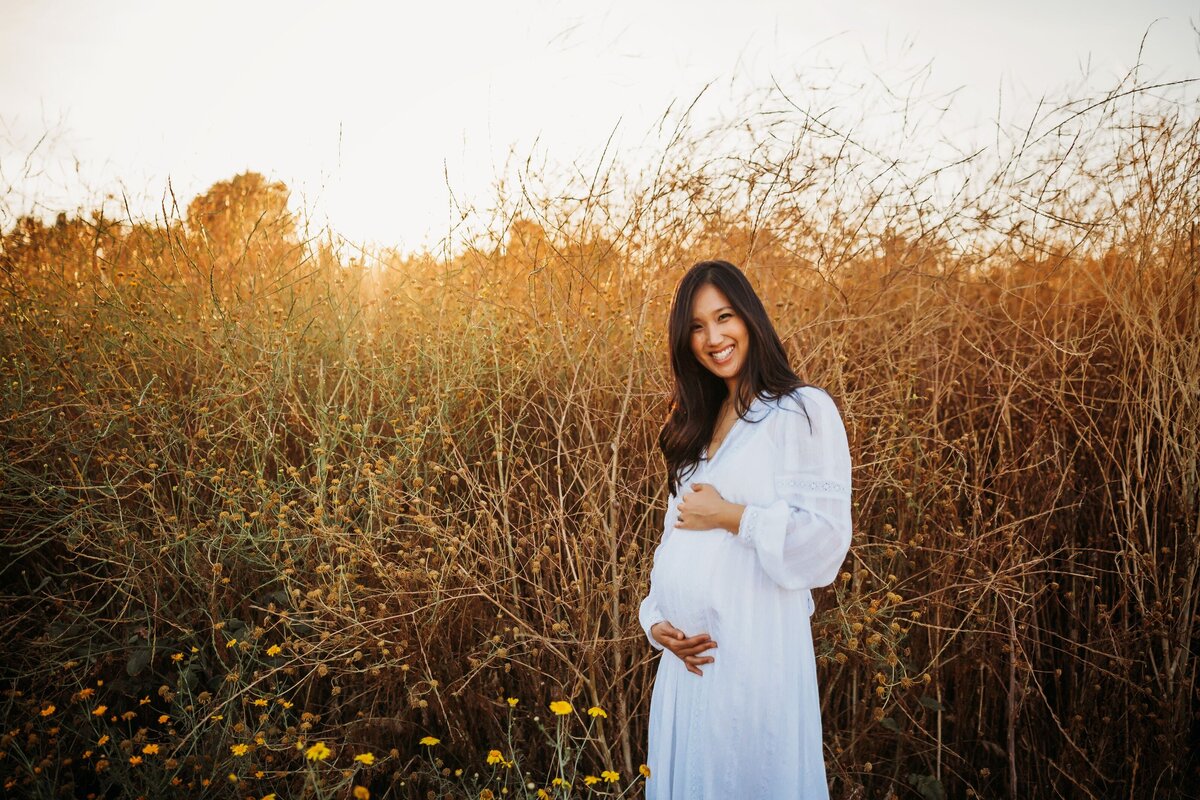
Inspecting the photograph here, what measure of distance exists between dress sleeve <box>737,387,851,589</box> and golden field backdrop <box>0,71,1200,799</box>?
0.77 m

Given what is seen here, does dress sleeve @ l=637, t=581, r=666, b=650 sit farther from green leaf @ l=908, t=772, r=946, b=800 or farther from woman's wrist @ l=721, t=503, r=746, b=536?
green leaf @ l=908, t=772, r=946, b=800

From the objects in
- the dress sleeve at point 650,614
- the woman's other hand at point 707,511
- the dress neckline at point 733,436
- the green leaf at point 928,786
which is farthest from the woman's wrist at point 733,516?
the green leaf at point 928,786

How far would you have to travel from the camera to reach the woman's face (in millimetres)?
1814

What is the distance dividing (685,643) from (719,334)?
2.37ft

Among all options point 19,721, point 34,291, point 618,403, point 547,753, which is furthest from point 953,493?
point 34,291

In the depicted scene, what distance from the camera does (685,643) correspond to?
5.44 feet

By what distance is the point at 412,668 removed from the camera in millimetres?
2635

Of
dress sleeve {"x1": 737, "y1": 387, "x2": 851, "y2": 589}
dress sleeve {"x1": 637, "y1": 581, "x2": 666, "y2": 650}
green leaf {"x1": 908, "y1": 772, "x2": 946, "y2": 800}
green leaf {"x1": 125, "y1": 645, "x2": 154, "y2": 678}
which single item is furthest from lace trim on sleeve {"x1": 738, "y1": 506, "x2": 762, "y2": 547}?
green leaf {"x1": 125, "y1": 645, "x2": 154, "y2": 678}

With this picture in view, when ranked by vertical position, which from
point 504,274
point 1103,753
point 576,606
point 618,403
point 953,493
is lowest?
point 1103,753

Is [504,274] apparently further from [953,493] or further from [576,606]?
[953,493]

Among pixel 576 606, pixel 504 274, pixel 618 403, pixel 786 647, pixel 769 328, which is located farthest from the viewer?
pixel 504 274

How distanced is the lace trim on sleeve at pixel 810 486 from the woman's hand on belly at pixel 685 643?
14.4 inches

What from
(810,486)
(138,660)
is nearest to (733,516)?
(810,486)

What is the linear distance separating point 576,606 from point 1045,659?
186cm
